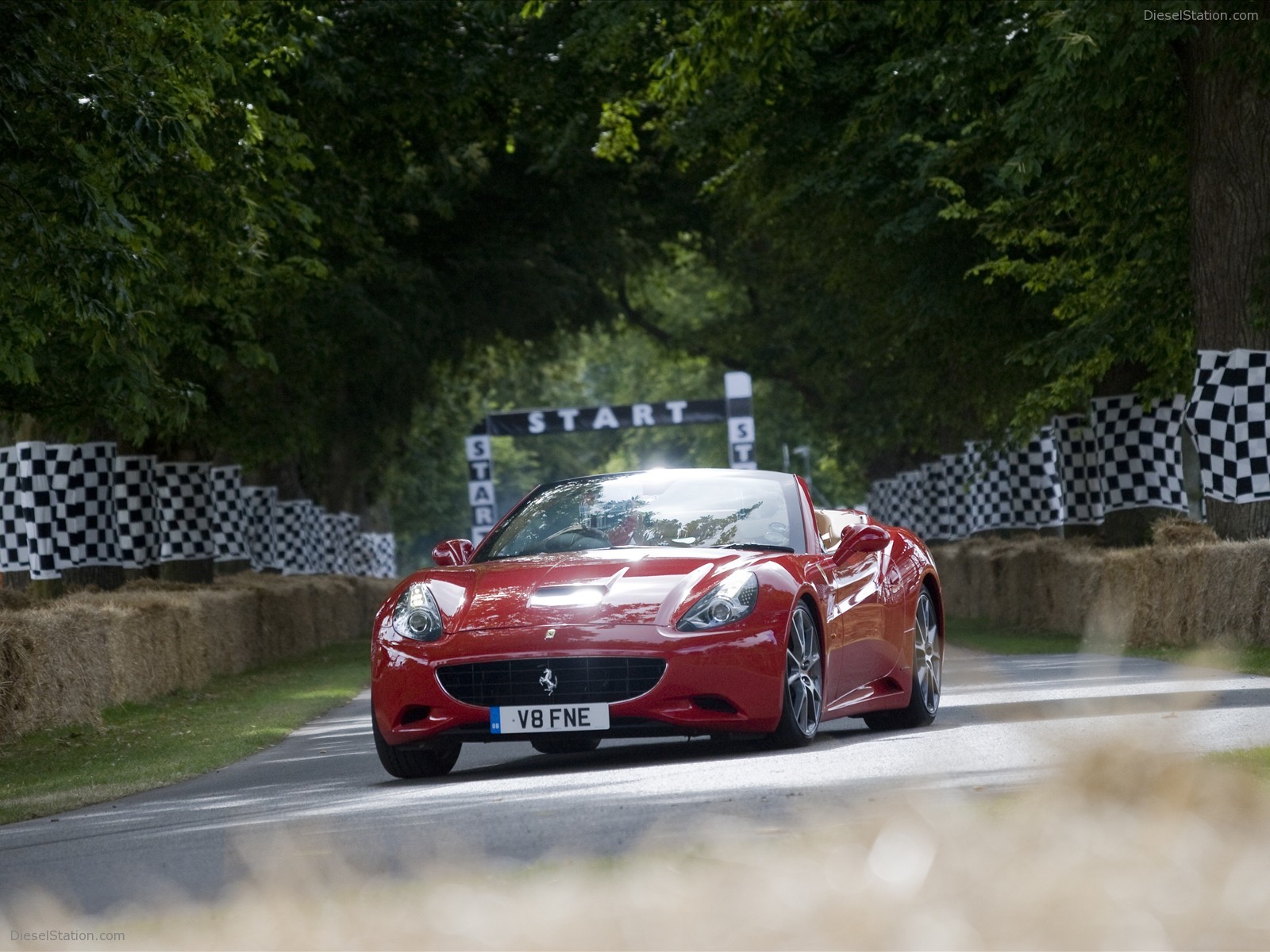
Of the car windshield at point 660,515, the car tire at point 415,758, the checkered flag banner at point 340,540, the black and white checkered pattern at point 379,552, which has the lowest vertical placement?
the black and white checkered pattern at point 379,552

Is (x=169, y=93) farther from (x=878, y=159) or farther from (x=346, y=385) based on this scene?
(x=346, y=385)

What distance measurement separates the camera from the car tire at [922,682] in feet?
37.8

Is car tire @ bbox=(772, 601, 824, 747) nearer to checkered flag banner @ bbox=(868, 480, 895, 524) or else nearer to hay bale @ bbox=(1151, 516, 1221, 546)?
hay bale @ bbox=(1151, 516, 1221, 546)

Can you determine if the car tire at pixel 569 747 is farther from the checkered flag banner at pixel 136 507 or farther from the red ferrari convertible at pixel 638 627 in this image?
the checkered flag banner at pixel 136 507

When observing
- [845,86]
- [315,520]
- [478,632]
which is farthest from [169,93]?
[315,520]

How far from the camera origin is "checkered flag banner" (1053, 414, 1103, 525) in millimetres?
28812

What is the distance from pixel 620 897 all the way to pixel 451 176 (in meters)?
28.9

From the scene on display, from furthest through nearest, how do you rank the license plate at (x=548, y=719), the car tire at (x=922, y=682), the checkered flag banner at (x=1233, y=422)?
the checkered flag banner at (x=1233, y=422) < the car tire at (x=922, y=682) < the license plate at (x=548, y=719)

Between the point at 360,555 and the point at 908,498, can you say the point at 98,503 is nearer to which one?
the point at 908,498

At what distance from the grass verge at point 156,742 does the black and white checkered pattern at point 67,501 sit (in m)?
2.68

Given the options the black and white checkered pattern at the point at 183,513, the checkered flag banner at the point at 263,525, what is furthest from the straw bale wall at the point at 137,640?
the checkered flag banner at the point at 263,525

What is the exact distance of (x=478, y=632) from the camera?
9.61 metres

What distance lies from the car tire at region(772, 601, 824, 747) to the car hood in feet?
1.31

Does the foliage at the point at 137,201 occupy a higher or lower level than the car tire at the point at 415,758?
higher
